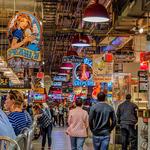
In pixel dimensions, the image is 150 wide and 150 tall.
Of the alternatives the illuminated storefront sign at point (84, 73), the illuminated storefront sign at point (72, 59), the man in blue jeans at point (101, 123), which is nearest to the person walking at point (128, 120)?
the man in blue jeans at point (101, 123)

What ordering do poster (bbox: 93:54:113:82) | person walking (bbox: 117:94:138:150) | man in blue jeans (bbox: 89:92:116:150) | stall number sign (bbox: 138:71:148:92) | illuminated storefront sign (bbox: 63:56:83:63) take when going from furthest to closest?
illuminated storefront sign (bbox: 63:56:83:63)
poster (bbox: 93:54:113:82)
person walking (bbox: 117:94:138:150)
stall number sign (bbox: 138:71:148:92)
man in blue jeans (bbox: 89:92:116:150)

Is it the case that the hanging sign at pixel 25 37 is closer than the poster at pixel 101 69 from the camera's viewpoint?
Yes

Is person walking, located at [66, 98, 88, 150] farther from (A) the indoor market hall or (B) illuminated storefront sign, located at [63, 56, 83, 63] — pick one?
(B) illuminated storefront sign, located at [63, 56, 83, 63]

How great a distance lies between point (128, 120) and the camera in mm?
13359

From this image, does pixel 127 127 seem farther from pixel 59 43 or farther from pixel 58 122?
pixel 58 122

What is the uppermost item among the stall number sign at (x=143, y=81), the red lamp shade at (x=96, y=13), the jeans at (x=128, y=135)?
the red lamp shade at (x=96, y=13)

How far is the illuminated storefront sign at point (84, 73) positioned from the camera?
21.9 m

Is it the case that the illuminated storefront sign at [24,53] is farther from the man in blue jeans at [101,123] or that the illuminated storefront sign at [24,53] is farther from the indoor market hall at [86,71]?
the man in blue jeans at [101,123]

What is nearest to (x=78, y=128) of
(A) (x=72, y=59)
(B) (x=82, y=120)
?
(B) (x=82, y=120)

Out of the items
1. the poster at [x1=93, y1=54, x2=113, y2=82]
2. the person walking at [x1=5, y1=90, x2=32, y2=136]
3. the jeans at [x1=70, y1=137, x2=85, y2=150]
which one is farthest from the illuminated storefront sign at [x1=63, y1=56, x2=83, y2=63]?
the person walking at [x1=5, y1=90, x2=32, y2=136]

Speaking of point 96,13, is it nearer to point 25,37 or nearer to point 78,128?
point 25,37

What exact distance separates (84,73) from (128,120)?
30.0 ft

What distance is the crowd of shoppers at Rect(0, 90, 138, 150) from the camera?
289 inches

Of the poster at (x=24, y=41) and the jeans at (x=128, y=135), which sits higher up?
the poster at (x=24, y=41)
